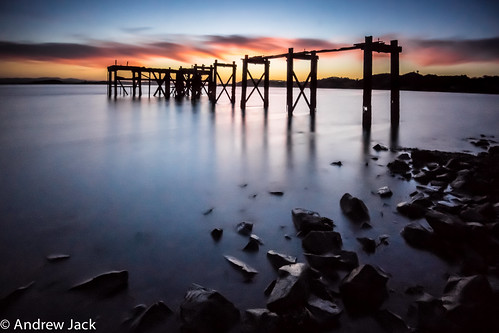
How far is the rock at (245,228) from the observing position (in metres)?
3.57

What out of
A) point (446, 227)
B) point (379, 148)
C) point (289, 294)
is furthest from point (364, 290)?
point (379, 148)

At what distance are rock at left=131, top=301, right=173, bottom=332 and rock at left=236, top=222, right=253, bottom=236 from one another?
1.44m

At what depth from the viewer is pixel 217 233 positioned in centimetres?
352

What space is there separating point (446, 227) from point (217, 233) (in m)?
2.48

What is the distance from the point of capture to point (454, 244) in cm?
315

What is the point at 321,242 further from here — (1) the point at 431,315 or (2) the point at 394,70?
(2) the point at 394,70

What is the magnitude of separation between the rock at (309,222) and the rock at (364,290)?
107 cm

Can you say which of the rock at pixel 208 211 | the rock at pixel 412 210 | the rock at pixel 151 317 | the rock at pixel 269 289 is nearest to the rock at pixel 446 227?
the rock at pixel 412 210

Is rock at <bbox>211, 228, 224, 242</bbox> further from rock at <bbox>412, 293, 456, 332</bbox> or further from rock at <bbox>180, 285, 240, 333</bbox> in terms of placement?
rock at <bbox>412, 293, 456, 332</bbox>

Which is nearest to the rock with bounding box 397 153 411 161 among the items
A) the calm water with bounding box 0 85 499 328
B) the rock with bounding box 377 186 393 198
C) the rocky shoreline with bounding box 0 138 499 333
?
the calm water with bounding box 0 85 499 328

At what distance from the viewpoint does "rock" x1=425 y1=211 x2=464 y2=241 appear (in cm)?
323

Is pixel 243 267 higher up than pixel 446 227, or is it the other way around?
pixel 446 227

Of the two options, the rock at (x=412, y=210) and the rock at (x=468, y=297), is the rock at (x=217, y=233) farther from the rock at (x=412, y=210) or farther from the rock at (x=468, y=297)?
the rock at (x=412, y=210)

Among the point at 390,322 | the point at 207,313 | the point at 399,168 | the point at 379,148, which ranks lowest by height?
the point at 390,322
